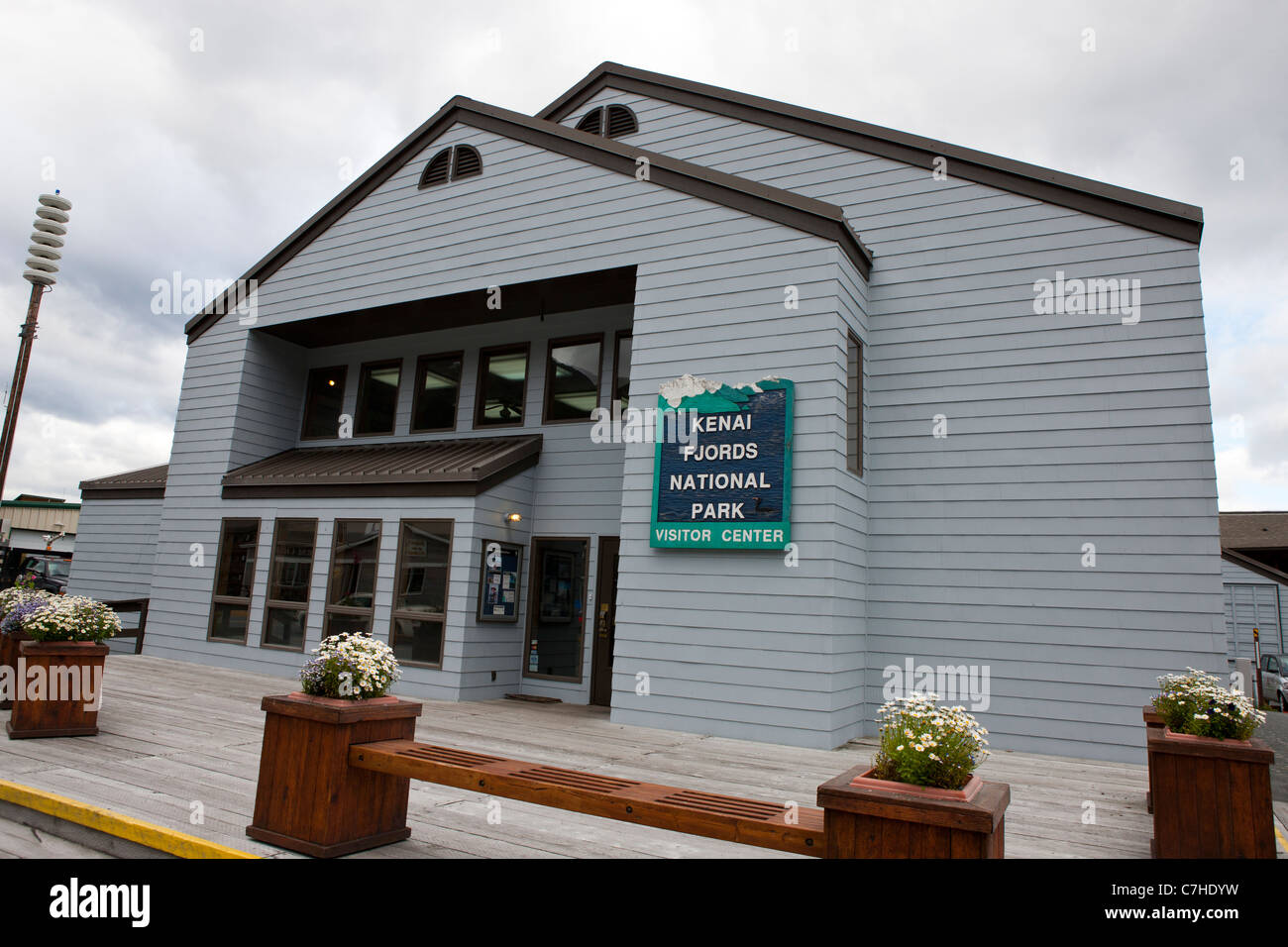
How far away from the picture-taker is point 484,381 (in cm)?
1248

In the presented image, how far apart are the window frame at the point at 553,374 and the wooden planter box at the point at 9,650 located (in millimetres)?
6640

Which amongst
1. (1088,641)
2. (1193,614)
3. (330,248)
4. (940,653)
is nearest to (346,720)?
(940,653)

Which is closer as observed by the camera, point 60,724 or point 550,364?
point 60,724

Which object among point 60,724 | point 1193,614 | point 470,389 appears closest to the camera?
point 60,724

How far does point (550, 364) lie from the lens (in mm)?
11844

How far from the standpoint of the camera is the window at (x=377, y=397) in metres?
13.4

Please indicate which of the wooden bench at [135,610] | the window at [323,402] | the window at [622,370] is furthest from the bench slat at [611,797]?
the wooden bench at [135,610]

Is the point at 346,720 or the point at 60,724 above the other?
the point at 346,720
